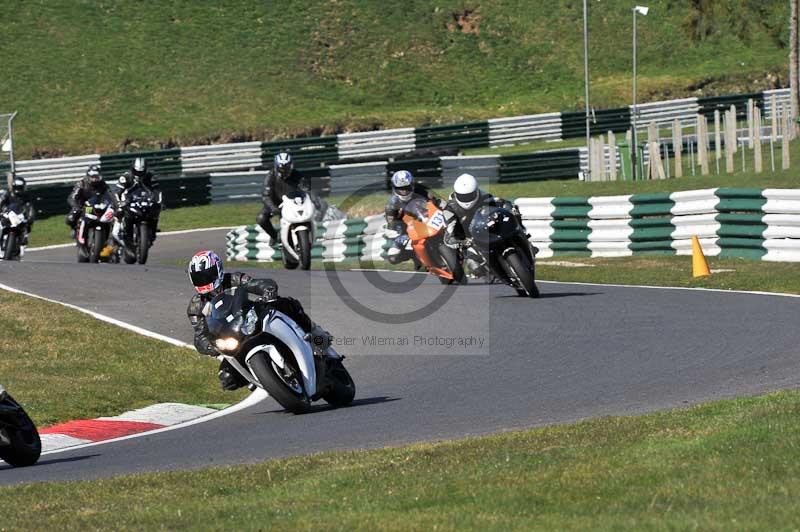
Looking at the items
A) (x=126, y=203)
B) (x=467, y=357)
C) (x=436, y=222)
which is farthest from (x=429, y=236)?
(x=126, y=203)

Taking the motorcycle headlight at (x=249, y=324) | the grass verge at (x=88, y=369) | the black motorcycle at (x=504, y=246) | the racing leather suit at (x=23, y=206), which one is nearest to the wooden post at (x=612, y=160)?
the racing leather suit at (x=23, y=206)

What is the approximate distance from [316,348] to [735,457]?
4.27 metres

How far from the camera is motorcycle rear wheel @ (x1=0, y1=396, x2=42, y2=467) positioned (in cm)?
923

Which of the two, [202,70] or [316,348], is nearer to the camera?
[316,348]

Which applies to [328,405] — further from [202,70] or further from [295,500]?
[202,70]

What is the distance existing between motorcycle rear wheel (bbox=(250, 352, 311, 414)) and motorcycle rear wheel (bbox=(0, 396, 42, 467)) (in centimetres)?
169

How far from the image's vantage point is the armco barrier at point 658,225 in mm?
19578

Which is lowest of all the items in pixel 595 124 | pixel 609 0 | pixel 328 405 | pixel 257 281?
pixel 328 405

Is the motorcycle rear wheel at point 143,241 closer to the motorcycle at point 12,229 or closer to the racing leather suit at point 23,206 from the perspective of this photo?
the racing leather suit at point 23,206

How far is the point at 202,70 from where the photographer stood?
2094 inches

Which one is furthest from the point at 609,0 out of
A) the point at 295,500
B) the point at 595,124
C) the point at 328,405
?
the point at 295,500

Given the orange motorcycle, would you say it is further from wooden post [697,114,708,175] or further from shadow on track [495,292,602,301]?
wooden post [697,114,708,175]

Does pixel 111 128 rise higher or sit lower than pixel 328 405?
higher

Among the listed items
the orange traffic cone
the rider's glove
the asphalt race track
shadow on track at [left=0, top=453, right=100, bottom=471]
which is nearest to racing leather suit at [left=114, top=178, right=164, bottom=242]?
→ the asphalt race track
